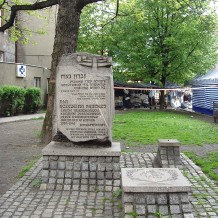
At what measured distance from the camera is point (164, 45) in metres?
26.8

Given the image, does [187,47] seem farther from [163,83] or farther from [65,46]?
[65,46]

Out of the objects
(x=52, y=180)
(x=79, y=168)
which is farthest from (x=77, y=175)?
(x=52, y=180)

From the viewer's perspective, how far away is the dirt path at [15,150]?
24.1ft

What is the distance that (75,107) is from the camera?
693cm

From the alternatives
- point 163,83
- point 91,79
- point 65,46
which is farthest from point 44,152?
point 163,83

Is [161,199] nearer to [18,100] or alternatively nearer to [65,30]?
[65,30]

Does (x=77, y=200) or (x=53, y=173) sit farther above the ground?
Answer: (x=53, y=173)

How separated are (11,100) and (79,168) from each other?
15205 mm

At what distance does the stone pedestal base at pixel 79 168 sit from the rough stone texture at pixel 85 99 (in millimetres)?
465

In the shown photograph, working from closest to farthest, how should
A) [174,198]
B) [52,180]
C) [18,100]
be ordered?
[174,198] → [52,180] → [18,100]

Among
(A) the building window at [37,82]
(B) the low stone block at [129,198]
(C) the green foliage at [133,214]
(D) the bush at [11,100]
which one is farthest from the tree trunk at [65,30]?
(A) the building window at [37,82]

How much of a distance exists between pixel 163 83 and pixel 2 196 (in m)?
23.2

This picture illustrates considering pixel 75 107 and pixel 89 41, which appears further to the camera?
pixel 89 41

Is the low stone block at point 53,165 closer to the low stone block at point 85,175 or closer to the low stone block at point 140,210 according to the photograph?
the low stone block at point 85,175
